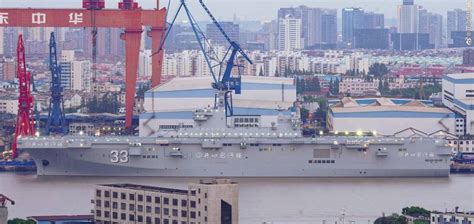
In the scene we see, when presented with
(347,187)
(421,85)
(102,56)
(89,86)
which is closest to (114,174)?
(347,187)

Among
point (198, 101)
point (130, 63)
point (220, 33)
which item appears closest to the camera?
point (198, 101)

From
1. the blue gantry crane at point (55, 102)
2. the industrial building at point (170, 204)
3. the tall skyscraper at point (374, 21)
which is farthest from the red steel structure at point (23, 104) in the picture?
the tall skyscraper at point (374, 21)

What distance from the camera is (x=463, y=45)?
76.1m

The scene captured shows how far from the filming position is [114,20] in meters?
34.5

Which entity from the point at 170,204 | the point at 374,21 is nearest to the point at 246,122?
the point at 170,204

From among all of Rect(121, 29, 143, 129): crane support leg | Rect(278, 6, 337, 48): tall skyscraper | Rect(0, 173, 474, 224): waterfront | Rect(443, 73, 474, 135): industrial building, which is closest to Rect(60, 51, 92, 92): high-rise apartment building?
Rect(443, 73, 474, 135): industrial building

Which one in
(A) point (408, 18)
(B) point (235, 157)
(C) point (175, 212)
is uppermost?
(A) point (408, 18)

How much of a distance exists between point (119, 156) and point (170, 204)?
10957 mm

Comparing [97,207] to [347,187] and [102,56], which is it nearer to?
[347,187]

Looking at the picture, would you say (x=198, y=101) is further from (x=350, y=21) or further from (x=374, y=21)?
(x=374, y=21)

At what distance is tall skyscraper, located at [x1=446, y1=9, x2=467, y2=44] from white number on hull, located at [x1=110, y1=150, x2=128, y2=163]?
53047mm

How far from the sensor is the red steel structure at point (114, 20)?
33.9m

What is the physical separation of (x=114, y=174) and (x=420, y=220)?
9.69 m

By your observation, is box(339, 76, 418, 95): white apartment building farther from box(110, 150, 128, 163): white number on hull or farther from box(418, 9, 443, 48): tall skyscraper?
box(418, 9, 443, 48): tall skyscraper
